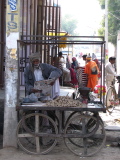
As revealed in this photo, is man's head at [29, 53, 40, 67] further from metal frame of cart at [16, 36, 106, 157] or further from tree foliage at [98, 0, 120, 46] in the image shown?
tree foliage at [98, 0, 120, 46]

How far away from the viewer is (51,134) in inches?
231

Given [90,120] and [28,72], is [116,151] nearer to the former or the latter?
[90,120]

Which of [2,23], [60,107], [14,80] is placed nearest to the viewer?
[60,107]

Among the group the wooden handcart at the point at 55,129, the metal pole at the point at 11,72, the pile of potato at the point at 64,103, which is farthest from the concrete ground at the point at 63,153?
the pile of potato at the point at 64,103

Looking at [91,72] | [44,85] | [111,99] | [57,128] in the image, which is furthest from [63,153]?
[91,72]

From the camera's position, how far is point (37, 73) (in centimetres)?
658

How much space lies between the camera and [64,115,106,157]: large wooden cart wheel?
5.88 meters

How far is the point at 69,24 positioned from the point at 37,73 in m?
104

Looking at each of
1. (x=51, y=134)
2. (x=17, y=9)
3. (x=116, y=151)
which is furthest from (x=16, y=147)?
(x=17, y=9)

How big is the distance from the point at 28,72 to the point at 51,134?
4.29ft

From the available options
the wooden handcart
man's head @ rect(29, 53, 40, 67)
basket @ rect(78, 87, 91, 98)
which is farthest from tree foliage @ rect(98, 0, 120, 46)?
the wooden handcart

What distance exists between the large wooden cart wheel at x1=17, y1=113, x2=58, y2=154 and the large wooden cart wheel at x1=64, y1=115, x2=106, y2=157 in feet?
0.95

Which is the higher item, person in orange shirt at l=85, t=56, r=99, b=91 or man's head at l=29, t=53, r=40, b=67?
man's head at l=29, t=53, r=40, b=67

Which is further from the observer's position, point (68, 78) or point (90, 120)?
point (68, 78)
